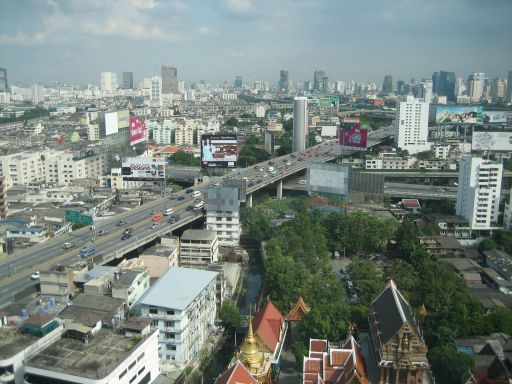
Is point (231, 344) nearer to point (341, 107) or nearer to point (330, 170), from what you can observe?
point (330, 170)

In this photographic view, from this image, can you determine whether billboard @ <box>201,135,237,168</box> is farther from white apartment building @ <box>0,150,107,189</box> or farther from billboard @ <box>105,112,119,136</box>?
billboard @ <box>105,112,119,136</box>

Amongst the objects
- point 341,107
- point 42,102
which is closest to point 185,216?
point 341,107

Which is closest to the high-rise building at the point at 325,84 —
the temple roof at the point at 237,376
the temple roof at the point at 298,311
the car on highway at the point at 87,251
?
the car on highway at the point at 87,251

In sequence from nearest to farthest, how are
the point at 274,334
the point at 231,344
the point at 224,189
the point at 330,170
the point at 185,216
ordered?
1. the point at 274,334
2. the point at 231,344
3. the point at 224,189
4. the point at 185,216
5. the point at 330,170

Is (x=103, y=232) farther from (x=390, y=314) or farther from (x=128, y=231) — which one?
(x=390, y=314)

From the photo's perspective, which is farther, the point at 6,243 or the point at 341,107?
the point at 341,107

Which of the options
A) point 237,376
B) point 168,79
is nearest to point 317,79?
point 168,79

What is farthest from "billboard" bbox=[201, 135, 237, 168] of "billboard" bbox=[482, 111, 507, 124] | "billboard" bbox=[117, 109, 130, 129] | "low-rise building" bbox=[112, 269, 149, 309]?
"billboard" bbox=[482, 111, 507, 124]

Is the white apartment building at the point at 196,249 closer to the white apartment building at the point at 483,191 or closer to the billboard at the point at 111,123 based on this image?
the white apartment building at the point at 483,191
